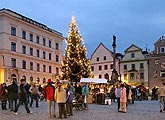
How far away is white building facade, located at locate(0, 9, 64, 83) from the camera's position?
49.6 meters

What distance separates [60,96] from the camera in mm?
14344

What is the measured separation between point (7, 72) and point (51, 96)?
119 ft

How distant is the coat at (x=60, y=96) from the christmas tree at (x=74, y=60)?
78.2ft

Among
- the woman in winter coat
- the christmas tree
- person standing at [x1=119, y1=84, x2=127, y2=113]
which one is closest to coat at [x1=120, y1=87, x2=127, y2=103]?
person standing at [x1=119, y1=84, x2=127, y2=113]

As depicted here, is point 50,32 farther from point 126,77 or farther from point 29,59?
point 126,77

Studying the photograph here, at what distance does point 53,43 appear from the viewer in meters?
64.0

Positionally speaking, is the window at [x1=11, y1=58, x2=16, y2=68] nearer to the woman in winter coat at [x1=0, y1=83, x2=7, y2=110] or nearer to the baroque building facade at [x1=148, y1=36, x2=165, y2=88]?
the baroque building facade at [x1=148, y1=36, x2=165, y2=88]

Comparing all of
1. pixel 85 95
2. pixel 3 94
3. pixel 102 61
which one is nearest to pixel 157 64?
pixel 102 61

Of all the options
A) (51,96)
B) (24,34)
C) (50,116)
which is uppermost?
(24,34)

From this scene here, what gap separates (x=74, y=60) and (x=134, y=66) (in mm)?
Result: 30054

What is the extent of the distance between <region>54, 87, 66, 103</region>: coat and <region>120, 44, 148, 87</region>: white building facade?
2013 inches

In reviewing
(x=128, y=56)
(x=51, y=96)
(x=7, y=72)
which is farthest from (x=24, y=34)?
(x=51, y=96)

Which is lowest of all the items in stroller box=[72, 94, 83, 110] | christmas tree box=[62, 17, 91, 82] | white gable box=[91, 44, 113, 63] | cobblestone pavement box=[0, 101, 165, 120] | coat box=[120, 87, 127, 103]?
cobblestone pavement box=[0, 101, 165, 120]

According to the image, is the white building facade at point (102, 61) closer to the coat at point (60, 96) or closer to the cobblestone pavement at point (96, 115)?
the cobblestone pavement at point (96, 115)
